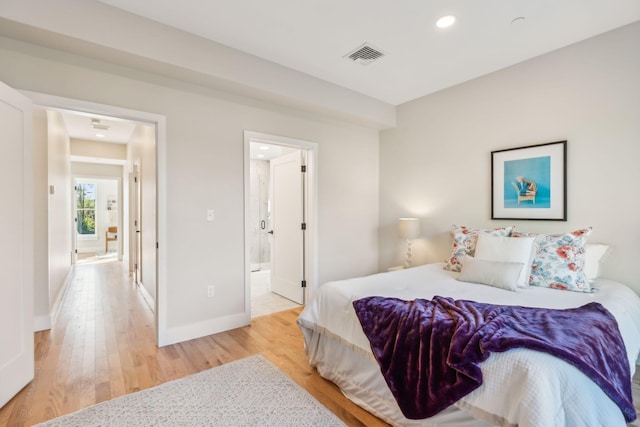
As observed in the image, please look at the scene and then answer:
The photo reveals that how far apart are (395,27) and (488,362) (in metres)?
2.50

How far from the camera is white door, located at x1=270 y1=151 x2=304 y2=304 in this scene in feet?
13.6

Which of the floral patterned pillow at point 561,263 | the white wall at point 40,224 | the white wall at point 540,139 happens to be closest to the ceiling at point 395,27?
the white wall at point 540,139

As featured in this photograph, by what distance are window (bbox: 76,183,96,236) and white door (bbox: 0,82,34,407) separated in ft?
28.2

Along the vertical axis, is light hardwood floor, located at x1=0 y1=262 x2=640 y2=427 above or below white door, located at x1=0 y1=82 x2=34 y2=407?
below

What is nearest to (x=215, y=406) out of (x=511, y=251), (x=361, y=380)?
(x=361, y=380)

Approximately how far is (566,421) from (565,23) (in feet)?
9.41

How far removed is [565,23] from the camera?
249 cm

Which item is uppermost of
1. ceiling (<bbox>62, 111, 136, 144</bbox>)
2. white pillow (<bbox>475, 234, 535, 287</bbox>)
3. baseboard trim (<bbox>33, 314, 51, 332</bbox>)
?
ceiling (<bbox>62, 111, 136, 144</bbox>)

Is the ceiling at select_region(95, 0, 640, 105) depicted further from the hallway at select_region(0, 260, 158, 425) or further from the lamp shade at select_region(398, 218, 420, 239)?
the hallway at select_region(0, 260, 158, 425)

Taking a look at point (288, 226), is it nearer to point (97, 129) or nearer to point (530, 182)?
point (530, 182)

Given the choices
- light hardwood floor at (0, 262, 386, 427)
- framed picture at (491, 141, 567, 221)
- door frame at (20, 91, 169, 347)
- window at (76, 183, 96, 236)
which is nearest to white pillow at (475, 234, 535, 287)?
framed picture at (491, 141, 567, 221)

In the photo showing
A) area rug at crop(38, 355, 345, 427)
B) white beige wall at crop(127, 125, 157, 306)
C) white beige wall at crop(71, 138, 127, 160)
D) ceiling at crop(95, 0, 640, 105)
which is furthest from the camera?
white beige wall at crop(71, 138, 127, 160)

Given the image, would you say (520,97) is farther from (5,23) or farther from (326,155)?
(5,23)

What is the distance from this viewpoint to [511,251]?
2.59m
